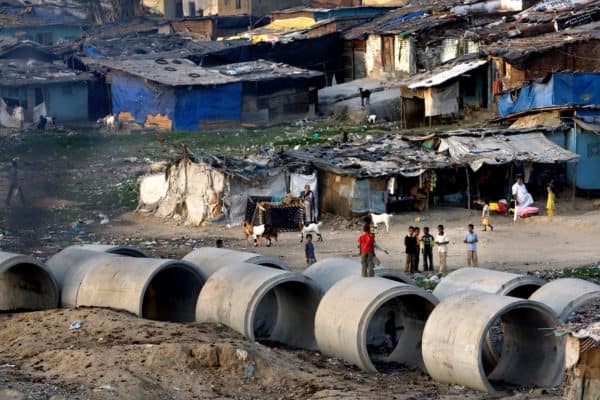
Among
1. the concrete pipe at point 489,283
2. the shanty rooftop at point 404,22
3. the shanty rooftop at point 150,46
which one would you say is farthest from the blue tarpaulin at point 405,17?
the concrete pipe at point 489,283

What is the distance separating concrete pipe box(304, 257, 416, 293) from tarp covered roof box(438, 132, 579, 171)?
9169 mm

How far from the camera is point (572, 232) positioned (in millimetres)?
26109

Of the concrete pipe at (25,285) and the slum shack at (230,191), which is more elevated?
the slum shack at (230,191)

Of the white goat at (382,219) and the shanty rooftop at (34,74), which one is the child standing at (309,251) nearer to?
the white goat at (382,219)

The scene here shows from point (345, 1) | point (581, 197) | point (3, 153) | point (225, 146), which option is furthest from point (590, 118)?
point (345, 1)

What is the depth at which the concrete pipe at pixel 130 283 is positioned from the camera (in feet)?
65.1

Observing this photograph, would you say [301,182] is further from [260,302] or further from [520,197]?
[260,302]

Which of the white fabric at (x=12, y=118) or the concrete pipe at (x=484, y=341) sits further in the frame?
the white fabric at (x=12, y=118)

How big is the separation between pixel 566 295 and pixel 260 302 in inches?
179

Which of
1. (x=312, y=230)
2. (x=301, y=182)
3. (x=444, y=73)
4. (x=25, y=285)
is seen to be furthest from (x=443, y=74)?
(x=25, y=285)

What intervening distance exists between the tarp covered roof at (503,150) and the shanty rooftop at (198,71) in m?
12.8

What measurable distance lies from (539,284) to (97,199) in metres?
15.3

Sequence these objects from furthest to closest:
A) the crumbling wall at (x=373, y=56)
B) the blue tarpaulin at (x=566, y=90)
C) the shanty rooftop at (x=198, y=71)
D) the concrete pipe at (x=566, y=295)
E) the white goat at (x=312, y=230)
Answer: the crumbling wall at (x=373, y=56) < the shanty rooftop at (x=198, y=71) < the blue tarpaulin at (x=566, y=90) < the white goat at (x=312, y=230) < the concrete pipe at (x=566, y=295)

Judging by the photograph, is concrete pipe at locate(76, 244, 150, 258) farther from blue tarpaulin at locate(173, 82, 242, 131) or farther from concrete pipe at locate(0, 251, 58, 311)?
blue tarpaulin at locate(173, 82, 242, 131)
